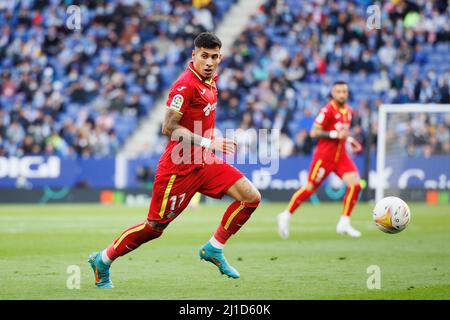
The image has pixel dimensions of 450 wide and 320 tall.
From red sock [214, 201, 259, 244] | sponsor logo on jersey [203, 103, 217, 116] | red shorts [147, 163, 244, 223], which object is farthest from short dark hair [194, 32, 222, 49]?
red sock [214, 201, 259, 244]

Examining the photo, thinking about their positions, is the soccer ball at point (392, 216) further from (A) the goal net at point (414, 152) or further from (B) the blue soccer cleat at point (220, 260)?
(A) the goal net at point (414, 152)

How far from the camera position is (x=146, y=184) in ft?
88.2

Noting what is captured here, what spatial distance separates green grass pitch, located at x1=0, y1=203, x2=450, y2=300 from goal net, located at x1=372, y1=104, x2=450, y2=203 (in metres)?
2.97

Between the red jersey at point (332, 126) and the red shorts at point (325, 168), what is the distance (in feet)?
0.24

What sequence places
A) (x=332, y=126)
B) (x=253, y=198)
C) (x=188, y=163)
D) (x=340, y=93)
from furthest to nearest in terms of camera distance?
(x=332, y=126) → (x=340, y=93) → (x=253, y=198) → (x=188, y=163)

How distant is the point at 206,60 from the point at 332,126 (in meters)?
6.93

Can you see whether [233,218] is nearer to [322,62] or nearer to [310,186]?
[310,186]

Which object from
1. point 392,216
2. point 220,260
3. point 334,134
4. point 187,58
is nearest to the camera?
point 220,260

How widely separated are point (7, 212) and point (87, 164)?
5.12 metres

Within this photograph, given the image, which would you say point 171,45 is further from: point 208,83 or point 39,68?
point 208,83

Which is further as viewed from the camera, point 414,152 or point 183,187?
point 414,152

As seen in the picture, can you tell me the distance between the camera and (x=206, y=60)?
9180mm

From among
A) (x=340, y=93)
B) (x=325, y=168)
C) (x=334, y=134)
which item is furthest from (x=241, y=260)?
(x=340, y=93)
